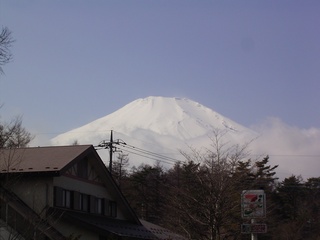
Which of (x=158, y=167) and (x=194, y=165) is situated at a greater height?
(x=158, y=167)

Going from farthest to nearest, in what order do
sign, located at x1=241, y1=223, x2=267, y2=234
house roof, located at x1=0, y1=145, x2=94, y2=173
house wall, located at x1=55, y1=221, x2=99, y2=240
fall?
house wall, located at x1=55, y1=221, x2=99, y2=240 → house roof, located at x1=0, y1=145, x2=94, y2=173 → sign, located at x1=241, y1=223, x2=267, y2=234

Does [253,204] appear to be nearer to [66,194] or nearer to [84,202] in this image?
[66,194]

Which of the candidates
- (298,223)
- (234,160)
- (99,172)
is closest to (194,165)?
(234,160)

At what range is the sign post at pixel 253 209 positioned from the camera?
16484 mm

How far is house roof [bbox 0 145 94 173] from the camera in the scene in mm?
26050

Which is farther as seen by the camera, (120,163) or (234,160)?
(120,163)

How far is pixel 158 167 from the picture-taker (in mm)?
70375

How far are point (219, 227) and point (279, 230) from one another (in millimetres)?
37698

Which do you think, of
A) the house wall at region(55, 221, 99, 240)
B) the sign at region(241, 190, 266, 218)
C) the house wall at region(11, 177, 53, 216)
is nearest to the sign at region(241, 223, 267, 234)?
the sign at region(241, 190, 266, 218)

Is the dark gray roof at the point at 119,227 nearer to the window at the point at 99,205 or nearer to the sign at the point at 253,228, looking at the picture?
the window at the point at 99,205

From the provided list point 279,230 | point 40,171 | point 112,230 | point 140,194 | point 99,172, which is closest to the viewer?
point 40,171

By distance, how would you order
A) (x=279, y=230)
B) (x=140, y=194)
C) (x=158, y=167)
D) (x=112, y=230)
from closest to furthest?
(x=112, y=230), (x=279, y=230), (x=140, y=194), (x=158, y=167)

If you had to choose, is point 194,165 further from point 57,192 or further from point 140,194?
point 140,194

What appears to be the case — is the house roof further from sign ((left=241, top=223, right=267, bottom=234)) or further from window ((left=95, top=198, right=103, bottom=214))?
sign ((left=241, top=223, right=267, bottom=234))
